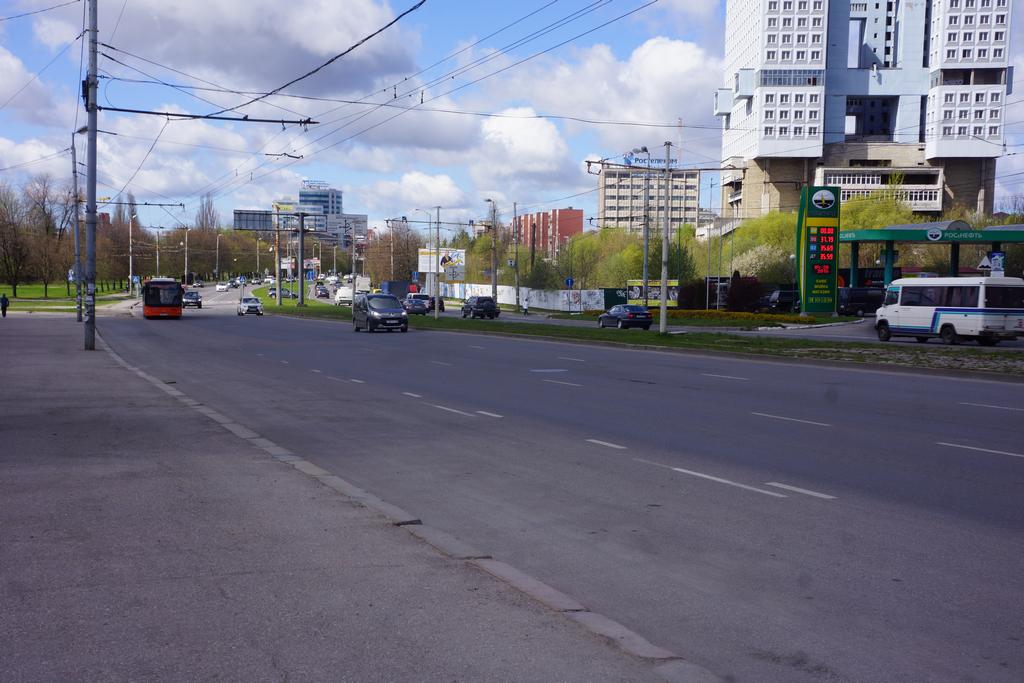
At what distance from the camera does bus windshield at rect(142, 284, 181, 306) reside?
59.3m

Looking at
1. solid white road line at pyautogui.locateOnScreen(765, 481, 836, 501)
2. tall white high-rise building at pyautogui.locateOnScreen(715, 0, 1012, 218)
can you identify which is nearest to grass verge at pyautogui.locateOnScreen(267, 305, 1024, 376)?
solid white road line at pyautogui.locateOnScreen(765, 481, 836, 501)

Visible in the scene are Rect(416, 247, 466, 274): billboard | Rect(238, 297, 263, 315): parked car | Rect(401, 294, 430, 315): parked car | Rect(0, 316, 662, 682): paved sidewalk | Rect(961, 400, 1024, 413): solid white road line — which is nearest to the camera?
Rect(0, 316, 662, 682): paved sidewalk

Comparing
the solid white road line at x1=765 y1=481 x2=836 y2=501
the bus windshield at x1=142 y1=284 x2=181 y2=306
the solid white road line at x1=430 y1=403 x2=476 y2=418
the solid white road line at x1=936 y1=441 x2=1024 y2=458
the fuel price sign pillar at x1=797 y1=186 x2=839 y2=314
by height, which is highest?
the fuel price sign pillar at x1=797 y1=186 x2=839 y2=314

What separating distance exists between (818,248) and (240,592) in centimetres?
4781

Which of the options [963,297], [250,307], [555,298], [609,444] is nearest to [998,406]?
[609,444]

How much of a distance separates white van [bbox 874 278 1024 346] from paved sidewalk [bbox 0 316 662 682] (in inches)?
1156

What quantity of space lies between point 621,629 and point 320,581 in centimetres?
195

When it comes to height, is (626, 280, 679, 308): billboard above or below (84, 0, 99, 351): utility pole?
below

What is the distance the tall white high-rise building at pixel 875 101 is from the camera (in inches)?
4577

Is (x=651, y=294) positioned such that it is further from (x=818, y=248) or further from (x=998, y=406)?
(x=998, y=406)

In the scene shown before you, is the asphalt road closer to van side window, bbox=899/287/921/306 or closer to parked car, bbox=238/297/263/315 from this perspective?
van side window, bbox=899/287/921/306

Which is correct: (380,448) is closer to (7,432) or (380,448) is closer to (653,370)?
(7,432)

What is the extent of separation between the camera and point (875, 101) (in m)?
128

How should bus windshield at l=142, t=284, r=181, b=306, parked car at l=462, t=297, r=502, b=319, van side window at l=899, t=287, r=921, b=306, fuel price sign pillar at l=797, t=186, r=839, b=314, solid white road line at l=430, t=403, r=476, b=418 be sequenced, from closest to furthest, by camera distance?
solid white road line at l=430, t=403, r=476, b=418
van side window at l=899, t=287, r=921, b=306
fuel price sign pillar at l=797, t=186, r=839, b=314
bus windshield at l=142, t=284, r=181, b=306
parked car at l=462, t=297, r=502, b=319
